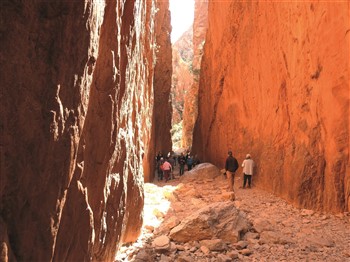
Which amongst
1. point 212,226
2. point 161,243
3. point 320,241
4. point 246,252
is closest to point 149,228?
point 161,243

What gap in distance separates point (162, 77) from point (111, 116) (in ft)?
67.3

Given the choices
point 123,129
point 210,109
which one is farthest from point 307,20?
point 210,109

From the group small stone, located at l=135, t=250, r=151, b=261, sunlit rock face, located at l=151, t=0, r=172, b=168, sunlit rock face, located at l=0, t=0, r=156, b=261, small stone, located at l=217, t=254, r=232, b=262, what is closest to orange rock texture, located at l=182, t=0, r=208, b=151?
sunlit rock face, located at l=151, t=0, r=172, b=168

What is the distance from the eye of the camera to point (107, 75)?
4449mm

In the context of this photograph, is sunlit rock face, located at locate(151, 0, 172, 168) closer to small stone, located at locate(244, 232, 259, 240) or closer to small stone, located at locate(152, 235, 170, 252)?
small stone, located at locate(244, 232, 259, 240)

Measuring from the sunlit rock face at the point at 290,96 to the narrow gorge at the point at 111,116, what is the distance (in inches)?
1.4

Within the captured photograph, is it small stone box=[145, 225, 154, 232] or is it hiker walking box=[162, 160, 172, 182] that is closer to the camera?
small stone box=[145, 225, 154, 232]

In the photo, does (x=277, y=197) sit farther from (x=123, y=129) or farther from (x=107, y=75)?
(x=107, y=75)

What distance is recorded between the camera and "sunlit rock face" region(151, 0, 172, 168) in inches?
929

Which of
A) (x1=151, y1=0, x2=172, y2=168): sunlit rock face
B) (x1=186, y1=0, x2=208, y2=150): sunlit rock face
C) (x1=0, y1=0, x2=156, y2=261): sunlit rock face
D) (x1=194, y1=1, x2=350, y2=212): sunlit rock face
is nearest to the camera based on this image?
(x1=0, y1=0, x2=156, y2=261): sunlit rock face

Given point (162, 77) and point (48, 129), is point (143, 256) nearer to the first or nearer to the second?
point (48, 129)

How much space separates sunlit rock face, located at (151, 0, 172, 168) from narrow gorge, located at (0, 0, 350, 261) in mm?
9629

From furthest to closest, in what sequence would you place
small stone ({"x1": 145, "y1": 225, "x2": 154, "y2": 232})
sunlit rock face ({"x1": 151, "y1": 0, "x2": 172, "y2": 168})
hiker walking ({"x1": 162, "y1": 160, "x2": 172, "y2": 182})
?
1. sunlit rock face ({"x1": 151, "y1": 0, "x2": 172, "y2": 168})
2. hiker walking ({"x1": 162, "y1": 160, "x2": 172, "y2": 182})
3. small stone ({"x1": 145, "y1": 225, "x2": 154, "y2": 232})

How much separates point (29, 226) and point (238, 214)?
5.21 meters
